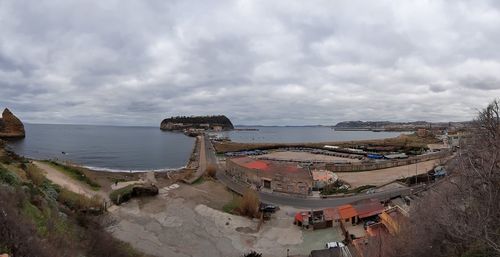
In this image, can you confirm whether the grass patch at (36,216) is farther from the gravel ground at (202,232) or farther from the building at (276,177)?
the building at (276,177)

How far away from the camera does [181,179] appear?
51844 millimetres

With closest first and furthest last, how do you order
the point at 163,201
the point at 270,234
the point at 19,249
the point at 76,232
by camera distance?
the point at 19,249 < the point at 76,232 < the point at 270,234 < the point at 163,201

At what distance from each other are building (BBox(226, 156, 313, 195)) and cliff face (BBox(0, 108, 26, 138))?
4644 inches

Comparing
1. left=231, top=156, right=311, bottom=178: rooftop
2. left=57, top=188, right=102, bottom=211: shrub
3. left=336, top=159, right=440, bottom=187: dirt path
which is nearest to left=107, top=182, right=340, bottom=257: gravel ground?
left=57, top=188, right=102, bottom=211: shrub

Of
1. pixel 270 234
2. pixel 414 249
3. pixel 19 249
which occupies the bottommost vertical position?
pixel 270 234

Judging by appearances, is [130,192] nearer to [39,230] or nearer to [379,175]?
[39,230]

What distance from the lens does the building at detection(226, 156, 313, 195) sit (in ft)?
146

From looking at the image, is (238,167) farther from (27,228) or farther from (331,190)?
(27,228)

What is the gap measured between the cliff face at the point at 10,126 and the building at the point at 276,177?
11797 cm

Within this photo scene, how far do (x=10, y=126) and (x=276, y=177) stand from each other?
13121cm

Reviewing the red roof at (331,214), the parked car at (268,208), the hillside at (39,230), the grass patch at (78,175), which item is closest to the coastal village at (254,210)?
the parked car at (268,208)

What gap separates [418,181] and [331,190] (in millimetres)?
13170

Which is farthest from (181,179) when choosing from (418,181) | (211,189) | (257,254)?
(418,181)

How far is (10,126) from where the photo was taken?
136875 mm
